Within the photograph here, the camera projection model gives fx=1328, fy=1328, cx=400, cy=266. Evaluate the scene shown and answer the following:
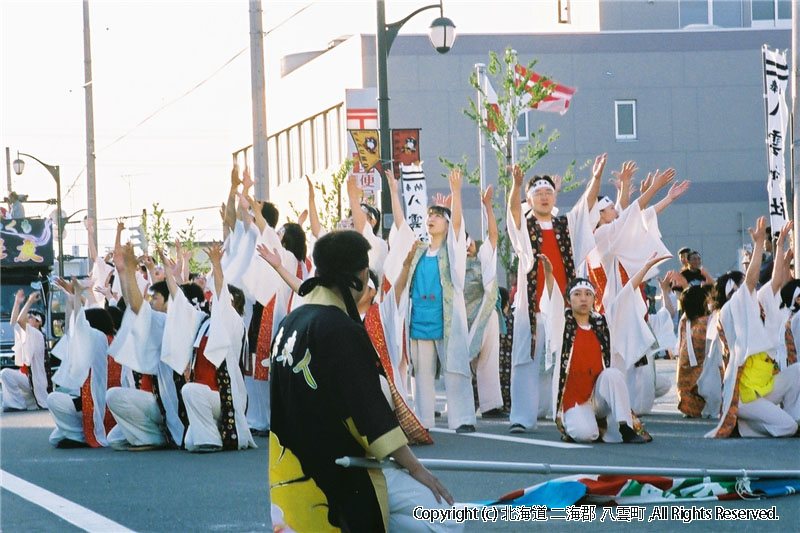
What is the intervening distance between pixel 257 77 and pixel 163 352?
7.98 metres

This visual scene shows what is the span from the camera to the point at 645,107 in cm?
3925

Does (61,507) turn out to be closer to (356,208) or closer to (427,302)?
(356,208)

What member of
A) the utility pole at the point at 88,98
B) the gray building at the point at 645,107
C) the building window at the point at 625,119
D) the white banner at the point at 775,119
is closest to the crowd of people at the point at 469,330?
the white banner at the point at 775,119

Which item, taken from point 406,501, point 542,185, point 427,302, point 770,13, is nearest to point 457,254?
point 427,302

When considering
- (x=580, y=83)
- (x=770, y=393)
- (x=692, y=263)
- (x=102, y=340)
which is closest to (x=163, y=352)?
(x=102, y=340)

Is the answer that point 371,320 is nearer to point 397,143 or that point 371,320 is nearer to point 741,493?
point 741,493

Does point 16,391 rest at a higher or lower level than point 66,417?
lower

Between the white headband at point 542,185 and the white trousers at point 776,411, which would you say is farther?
the white headband at point 542,185

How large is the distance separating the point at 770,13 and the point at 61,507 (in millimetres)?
39219

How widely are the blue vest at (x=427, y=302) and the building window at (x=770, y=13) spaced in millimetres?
34639

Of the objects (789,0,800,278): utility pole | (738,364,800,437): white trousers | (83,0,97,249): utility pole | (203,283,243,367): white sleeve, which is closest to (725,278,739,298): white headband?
(738,364,800,437): white trousers

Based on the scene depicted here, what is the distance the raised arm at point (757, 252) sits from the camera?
970cm

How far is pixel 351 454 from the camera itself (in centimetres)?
452

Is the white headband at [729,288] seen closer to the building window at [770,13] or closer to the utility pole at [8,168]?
the building window at [770,13]
